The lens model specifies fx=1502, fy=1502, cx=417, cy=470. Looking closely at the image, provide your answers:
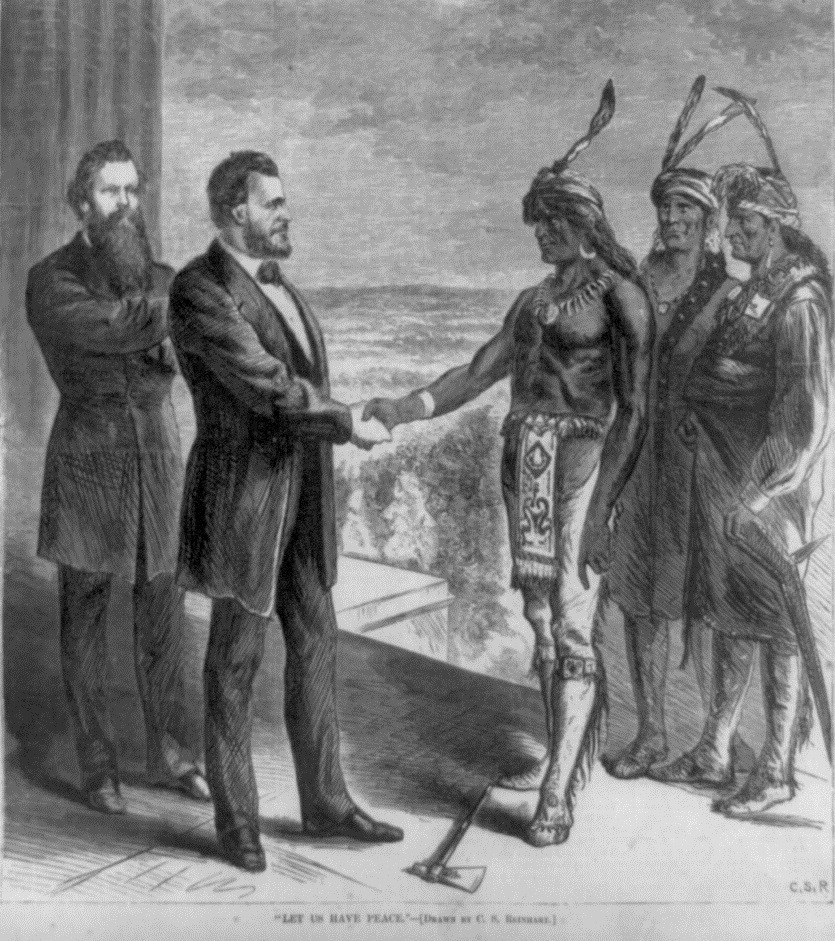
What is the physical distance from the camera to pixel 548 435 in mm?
5957

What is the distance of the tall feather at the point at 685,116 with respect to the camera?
20.1ft

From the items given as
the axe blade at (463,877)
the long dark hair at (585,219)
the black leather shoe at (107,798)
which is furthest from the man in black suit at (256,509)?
the long dark hair at (585,219)

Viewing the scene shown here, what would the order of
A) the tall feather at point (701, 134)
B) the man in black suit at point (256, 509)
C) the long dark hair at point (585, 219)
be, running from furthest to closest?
the tall feather at point (701, 134) < the long dark hair at point (585, 219) < the man in black suit at point (256, 509)

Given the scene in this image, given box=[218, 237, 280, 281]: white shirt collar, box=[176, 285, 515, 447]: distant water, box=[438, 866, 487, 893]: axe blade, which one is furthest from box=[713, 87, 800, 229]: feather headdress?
box=[438, 866, 487, 893]: axe blade

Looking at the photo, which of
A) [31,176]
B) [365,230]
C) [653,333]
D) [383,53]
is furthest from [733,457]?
[31,176]

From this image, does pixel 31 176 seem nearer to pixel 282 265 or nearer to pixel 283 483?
pixel 282 265

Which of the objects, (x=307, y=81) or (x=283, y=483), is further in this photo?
(x=307, y=81)

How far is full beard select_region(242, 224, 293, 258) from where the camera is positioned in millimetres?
5961

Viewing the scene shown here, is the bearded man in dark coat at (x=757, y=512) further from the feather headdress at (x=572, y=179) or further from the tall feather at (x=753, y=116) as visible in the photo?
the feather headdress at (x=572, y=179)

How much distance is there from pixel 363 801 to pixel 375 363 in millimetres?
1752

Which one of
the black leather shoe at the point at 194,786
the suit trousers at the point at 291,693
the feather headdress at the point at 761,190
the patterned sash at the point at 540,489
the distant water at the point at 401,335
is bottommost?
the black leather shoe at the point at 194,786

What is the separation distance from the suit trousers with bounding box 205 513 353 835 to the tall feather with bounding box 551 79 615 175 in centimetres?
179

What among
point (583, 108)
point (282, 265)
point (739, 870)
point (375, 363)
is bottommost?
point (739, 870)

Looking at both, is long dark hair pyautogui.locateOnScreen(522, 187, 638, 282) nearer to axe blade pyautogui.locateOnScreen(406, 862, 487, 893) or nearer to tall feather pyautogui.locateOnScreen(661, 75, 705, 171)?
tall feather pyautogui.locateOnScreen(661, 75, 705, 171)
